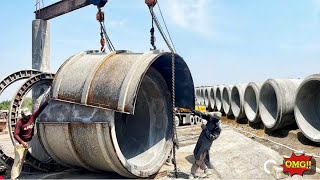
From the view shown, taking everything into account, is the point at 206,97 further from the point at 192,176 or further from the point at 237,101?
the point at 192,176

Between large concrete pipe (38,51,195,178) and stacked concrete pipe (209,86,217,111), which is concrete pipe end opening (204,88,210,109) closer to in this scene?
stacked concrete pipe (209,86,217,111)

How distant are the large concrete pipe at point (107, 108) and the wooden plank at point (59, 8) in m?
6.91

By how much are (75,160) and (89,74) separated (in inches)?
78.0

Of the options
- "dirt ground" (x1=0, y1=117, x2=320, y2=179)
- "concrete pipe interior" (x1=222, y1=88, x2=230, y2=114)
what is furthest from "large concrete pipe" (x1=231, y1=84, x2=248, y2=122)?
"dirt ground" (x1=0, y1=117, x2=320, y2=179)

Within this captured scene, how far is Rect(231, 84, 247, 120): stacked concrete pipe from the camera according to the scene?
19266 millimetres

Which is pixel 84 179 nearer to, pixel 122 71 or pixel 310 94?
pixel 122 71

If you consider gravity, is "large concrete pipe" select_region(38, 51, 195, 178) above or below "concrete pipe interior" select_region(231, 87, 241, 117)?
above

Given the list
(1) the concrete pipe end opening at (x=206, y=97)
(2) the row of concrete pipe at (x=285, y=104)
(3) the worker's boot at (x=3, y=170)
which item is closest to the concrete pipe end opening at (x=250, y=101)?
(2) the row of concrete pipe at (x=285, y=104)

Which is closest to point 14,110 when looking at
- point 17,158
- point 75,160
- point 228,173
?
point 17,158

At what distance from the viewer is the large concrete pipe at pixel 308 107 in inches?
457

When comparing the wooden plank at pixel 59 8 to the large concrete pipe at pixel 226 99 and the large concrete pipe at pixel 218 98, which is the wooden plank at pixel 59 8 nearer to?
the large concrete pipe at pixel 226 99

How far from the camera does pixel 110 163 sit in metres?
6.80

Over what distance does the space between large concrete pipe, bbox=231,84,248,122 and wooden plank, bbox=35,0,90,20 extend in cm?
1034

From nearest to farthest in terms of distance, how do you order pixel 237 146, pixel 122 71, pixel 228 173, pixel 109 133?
pixel 109 133, pixel 122 71, pixel 228 173, pixel 237 146
